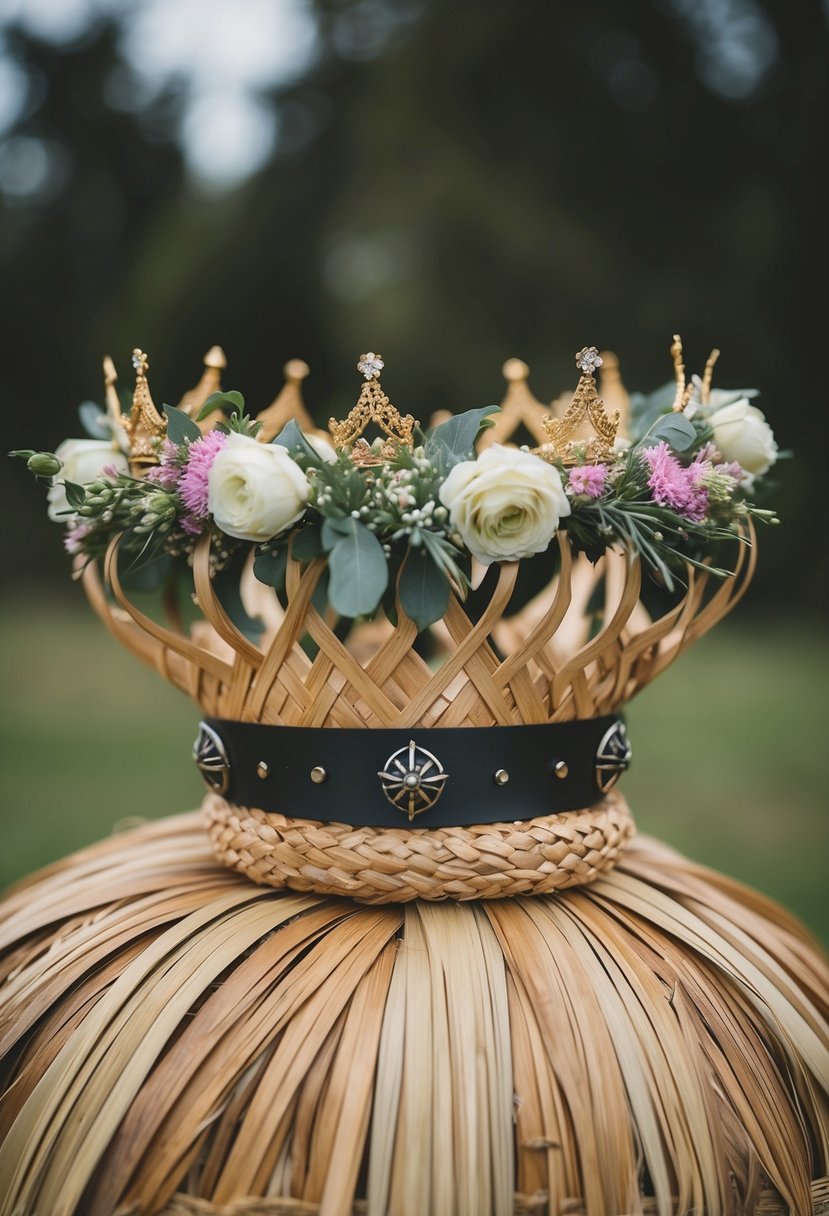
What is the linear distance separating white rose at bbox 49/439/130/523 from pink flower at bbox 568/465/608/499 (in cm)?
46

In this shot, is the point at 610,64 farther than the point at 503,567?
Yes

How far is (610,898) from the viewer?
0.93 meters

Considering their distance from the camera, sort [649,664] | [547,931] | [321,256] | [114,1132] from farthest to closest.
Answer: [321,256] < [649,664] < [547,931] < [114,1132]

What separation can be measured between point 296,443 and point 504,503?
20 centimetres

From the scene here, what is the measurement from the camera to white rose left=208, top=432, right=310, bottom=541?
2.54ft

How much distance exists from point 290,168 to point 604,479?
498cm

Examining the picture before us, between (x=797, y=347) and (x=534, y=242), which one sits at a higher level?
(x=534, y=242)

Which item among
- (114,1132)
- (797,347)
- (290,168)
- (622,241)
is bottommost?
(114,1132)

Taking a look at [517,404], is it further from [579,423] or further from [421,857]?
[421,857]

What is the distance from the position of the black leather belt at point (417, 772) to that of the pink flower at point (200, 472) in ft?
0.64

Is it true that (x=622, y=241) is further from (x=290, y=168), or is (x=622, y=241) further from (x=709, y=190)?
(x=290, y=168)

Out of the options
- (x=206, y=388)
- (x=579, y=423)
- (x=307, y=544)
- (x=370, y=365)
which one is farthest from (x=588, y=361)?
(x=206, y=388)

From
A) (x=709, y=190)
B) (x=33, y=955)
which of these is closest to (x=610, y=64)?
(x=709, y=190)

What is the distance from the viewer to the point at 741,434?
3.27 ft
